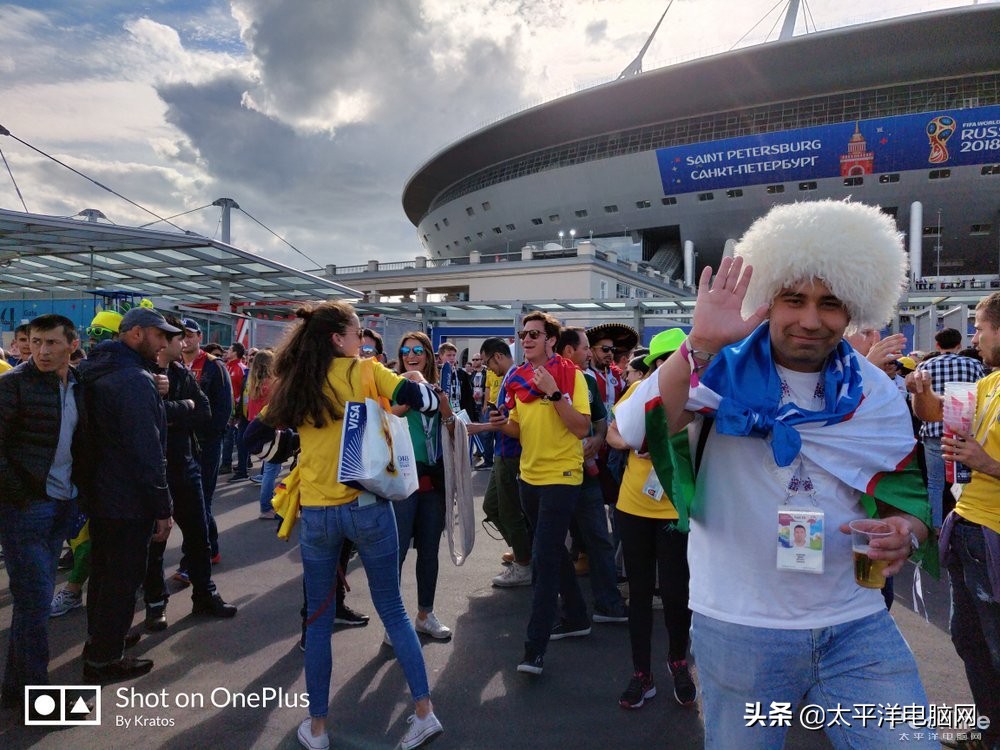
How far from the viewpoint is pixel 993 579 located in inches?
103

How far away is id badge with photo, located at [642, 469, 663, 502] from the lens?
3250 mm

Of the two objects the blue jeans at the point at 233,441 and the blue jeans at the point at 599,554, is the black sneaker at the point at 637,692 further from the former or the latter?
the blue jeans at the point at 233,441

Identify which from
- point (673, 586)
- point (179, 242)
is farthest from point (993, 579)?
point (179, 242)

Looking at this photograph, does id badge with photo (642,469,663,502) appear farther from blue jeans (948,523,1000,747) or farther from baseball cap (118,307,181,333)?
baseball cap (118,307,181,333)

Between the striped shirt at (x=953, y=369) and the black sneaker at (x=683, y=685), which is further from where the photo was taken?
the striped shirt at (x=953, y=369)

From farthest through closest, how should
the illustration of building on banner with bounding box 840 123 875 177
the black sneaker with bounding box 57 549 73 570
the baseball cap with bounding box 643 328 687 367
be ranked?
the illustration of building on banner with bounding box 840 123 875 177
the black sneaker with bounding box 57 549 73 570
the baseball cap with bounding box 643 328 687 367

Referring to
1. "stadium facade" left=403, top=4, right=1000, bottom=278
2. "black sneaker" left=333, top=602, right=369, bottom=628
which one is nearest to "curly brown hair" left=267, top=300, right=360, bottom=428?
"black sneaker" left=333, top=602, right=369, bottom=628

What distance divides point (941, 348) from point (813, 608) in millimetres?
6313

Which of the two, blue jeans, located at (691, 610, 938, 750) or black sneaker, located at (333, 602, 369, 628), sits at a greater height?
blue jeans, located at (691, 610, 938, 750)

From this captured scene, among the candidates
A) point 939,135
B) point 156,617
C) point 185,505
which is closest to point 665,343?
point 185,505

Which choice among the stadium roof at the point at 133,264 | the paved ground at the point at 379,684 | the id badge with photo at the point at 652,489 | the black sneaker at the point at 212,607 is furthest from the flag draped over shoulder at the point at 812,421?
the stadium roof at the point at 133,264

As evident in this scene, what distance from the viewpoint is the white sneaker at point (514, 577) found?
5.07m

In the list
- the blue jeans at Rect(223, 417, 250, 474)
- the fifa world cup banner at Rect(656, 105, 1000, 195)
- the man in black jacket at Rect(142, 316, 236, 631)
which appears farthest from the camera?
the fifa world cup banner at Rect(656, 105, 1000, 195)

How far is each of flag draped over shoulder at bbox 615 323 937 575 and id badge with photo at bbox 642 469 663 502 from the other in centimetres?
166
